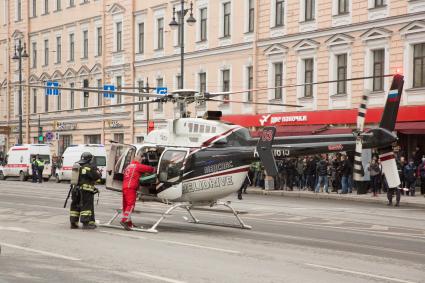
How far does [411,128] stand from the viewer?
34.4 meters

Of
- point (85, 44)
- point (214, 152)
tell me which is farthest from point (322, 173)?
point (85, 44)

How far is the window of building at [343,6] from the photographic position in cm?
3872

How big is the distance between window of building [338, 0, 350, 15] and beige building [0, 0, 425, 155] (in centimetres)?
7

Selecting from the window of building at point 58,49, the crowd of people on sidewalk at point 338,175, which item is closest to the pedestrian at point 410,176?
the crowd of people on sidewalk at point 338,175

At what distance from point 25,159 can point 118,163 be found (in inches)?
1263

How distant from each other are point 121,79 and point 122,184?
123 ft

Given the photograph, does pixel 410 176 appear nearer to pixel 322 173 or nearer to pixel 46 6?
pixel 322 173

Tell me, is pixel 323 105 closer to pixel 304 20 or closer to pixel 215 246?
pixel 304 20

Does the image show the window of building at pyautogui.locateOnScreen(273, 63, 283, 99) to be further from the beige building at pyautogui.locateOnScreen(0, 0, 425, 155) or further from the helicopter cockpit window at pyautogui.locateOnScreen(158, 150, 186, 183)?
the helicopter cockpit window at pyautogui.locateOnScreen(158, 150, 186, 183)

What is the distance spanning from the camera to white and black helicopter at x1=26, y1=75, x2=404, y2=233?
1695cm

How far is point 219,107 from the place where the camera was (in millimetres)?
47281

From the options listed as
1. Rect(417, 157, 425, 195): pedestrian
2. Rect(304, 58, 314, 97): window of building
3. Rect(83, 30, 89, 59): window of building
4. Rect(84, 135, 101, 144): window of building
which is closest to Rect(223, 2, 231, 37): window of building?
Rect(304, 58, 314, 97): window of building

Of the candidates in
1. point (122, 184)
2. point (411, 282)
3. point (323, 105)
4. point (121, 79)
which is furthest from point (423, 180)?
point (121, 79)

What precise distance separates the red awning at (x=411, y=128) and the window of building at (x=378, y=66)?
2590 millimetres
